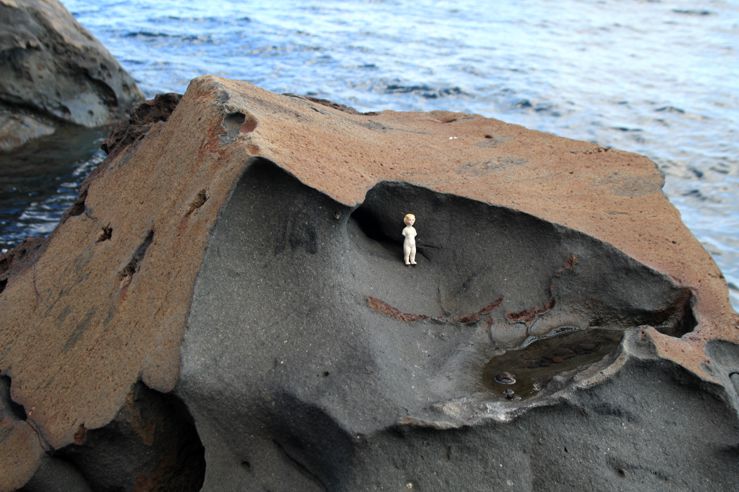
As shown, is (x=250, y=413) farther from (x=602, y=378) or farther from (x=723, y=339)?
(x=723, y=339)

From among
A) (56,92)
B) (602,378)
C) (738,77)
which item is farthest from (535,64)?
(602,378)

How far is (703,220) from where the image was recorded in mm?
7406

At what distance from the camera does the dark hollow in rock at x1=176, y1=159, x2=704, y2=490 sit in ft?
9.23

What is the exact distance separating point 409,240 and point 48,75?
21.1 feet

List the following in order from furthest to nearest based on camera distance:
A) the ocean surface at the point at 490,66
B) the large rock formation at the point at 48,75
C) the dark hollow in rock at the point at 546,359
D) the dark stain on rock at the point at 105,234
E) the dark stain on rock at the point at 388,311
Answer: the large rock formation at the point at 48,75, the ocean surface at the point at 490,66, the dark stain on rock at the point at 105,234, the dark stain on rock at the point at 388,311, the dark hollow in rock at the point at 546,359

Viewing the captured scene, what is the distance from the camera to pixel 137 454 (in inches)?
119

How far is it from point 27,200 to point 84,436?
470 cm

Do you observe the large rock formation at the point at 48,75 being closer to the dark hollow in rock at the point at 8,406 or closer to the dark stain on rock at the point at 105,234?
the dark stain on rock at the point at 105,234

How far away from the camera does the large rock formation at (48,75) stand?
320 inches

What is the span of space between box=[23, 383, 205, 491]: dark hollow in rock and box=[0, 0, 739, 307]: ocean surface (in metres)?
3.71

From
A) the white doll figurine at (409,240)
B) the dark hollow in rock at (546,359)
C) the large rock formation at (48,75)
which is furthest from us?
the large rock formation at (48,75)

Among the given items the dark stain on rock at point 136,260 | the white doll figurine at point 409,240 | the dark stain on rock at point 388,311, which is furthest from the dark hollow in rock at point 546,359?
the dark stain on rock at point 136,260

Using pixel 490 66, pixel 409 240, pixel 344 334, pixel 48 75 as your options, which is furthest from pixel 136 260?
pixel 490 66

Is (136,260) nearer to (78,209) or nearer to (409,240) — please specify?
(78,209)
